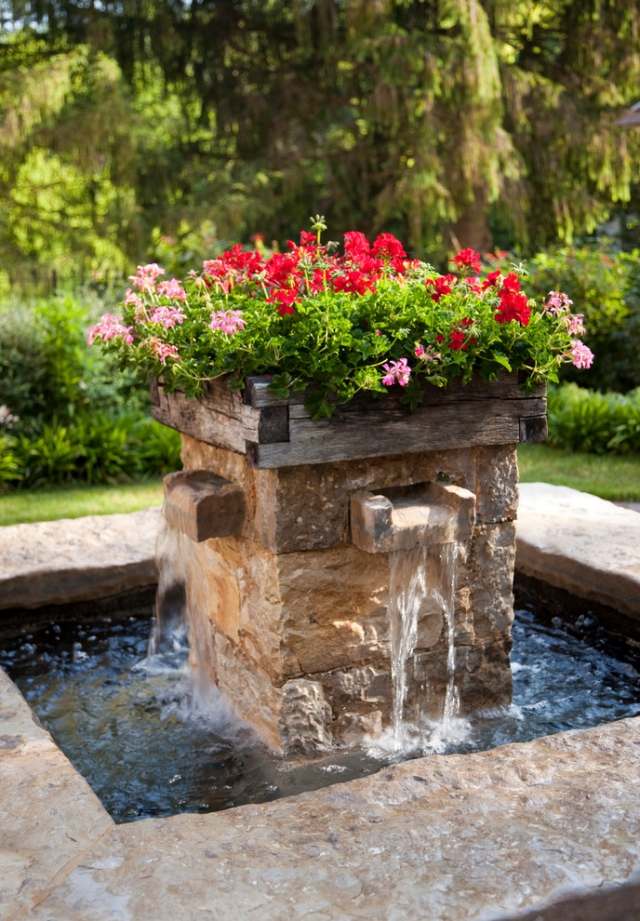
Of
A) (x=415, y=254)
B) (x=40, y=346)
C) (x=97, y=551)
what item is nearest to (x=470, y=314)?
(x=97, y=551)

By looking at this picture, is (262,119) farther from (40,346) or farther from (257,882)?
(257,882)

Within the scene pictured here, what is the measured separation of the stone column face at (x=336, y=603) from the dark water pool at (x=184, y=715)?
123mm

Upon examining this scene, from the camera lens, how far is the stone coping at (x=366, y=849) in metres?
2.00

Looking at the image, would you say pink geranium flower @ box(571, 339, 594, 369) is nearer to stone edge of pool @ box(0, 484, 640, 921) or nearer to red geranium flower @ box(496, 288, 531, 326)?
red geranium flower @ box(496, 288, 531, 326)

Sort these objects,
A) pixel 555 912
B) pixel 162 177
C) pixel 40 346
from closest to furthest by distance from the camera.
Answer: pixel 555 912
pixel 40 346
pixel 162 177

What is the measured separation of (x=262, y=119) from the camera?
478 inches

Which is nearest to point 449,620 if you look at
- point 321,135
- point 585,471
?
point 585,471

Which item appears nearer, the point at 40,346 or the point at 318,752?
the point at 318,752

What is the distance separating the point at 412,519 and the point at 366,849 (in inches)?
45.4

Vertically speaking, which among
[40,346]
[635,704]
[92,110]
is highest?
[92,110]

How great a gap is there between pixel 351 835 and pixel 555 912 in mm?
464

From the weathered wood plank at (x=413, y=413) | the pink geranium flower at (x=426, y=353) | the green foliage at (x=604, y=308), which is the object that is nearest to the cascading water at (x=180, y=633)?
the weathered wood plank at (x=413, y=413)

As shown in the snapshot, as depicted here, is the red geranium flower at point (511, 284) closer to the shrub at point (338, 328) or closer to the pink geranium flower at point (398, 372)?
the shrub at point (338, 328)

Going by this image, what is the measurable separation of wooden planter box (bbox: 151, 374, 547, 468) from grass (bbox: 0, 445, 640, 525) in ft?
9.85
